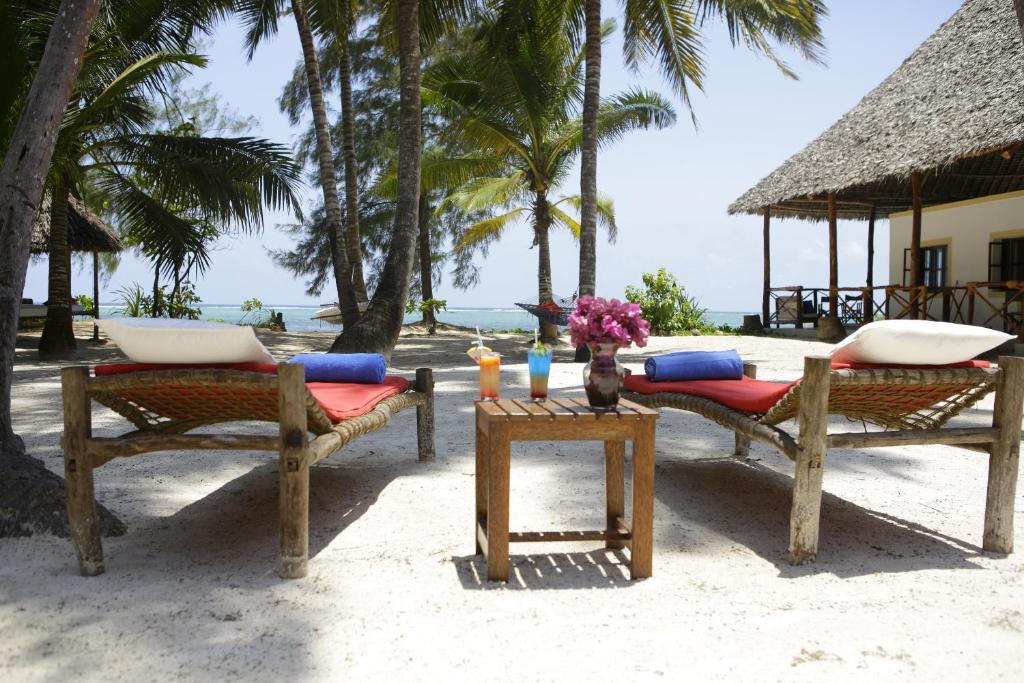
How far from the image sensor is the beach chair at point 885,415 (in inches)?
100

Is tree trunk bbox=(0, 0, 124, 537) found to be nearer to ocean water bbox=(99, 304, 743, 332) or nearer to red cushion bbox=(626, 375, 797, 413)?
red cushion bbox=(626, 375, 797, 413)

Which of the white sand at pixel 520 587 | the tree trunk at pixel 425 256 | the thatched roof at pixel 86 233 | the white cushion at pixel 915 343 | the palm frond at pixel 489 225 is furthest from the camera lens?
the tree trunk at pixel 425 256

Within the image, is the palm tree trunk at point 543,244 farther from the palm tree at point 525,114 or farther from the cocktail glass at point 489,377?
the cocktail glass at point 489,377

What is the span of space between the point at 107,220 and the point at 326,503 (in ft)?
71.1

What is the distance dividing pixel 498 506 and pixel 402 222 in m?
5.91

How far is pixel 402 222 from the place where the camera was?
7.98 m

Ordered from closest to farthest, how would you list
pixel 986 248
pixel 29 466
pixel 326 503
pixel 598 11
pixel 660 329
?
pixel 29 466 → pixel 326 503 → pixel 598 11 → pixel 986 248 → pixel 660 329

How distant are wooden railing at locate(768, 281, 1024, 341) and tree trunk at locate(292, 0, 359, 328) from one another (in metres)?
6.11

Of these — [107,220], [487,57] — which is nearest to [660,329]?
[487,57]

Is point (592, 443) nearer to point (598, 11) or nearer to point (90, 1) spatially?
point (90, 1)

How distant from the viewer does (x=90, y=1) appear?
328 centimetres

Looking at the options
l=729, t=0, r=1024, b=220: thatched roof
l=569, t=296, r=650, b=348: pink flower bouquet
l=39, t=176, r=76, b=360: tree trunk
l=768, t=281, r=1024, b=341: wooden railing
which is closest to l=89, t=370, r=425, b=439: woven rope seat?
l=569, t=296, r=650, b=348: pink flower bouquet

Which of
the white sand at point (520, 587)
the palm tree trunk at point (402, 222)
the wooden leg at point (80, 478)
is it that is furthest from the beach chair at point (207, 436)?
the palm tree trunk at point (402, 222)

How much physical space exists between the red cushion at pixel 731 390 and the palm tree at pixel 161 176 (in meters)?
6.58
